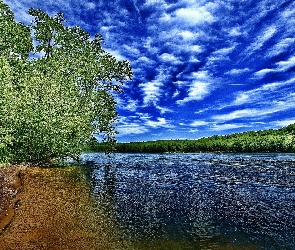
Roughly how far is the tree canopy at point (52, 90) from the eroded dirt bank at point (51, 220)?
699cm

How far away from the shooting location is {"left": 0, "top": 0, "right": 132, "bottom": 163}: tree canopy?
108 feet

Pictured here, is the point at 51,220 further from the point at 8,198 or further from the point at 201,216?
the point at 201,216

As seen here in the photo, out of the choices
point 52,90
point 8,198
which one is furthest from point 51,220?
point 52,90

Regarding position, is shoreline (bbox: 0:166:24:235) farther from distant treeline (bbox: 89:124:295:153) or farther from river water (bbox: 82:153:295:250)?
distant treeline (bbox: 89:124:295:153)

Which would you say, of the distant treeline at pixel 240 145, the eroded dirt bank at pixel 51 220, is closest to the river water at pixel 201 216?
the eroded dirt bank at pixel 51 220

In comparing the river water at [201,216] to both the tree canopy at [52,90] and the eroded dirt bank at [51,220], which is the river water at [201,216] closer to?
the eroded dirt bank at [51,220]

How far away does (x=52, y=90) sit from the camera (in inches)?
1462

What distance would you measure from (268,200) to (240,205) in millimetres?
3053

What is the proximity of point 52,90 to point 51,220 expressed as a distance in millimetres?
25877

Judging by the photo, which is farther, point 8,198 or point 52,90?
point 52,90

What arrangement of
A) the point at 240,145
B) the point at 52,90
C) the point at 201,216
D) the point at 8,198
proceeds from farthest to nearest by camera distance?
the point at 240,145 < the point at 52,90 < the point at 8,198 < the point at 201,216

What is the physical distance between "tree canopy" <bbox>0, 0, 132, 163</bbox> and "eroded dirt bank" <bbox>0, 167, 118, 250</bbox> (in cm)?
699

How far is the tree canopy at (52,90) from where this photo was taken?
108 ft

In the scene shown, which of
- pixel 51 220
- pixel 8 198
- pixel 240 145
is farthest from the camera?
pixel 240 145
